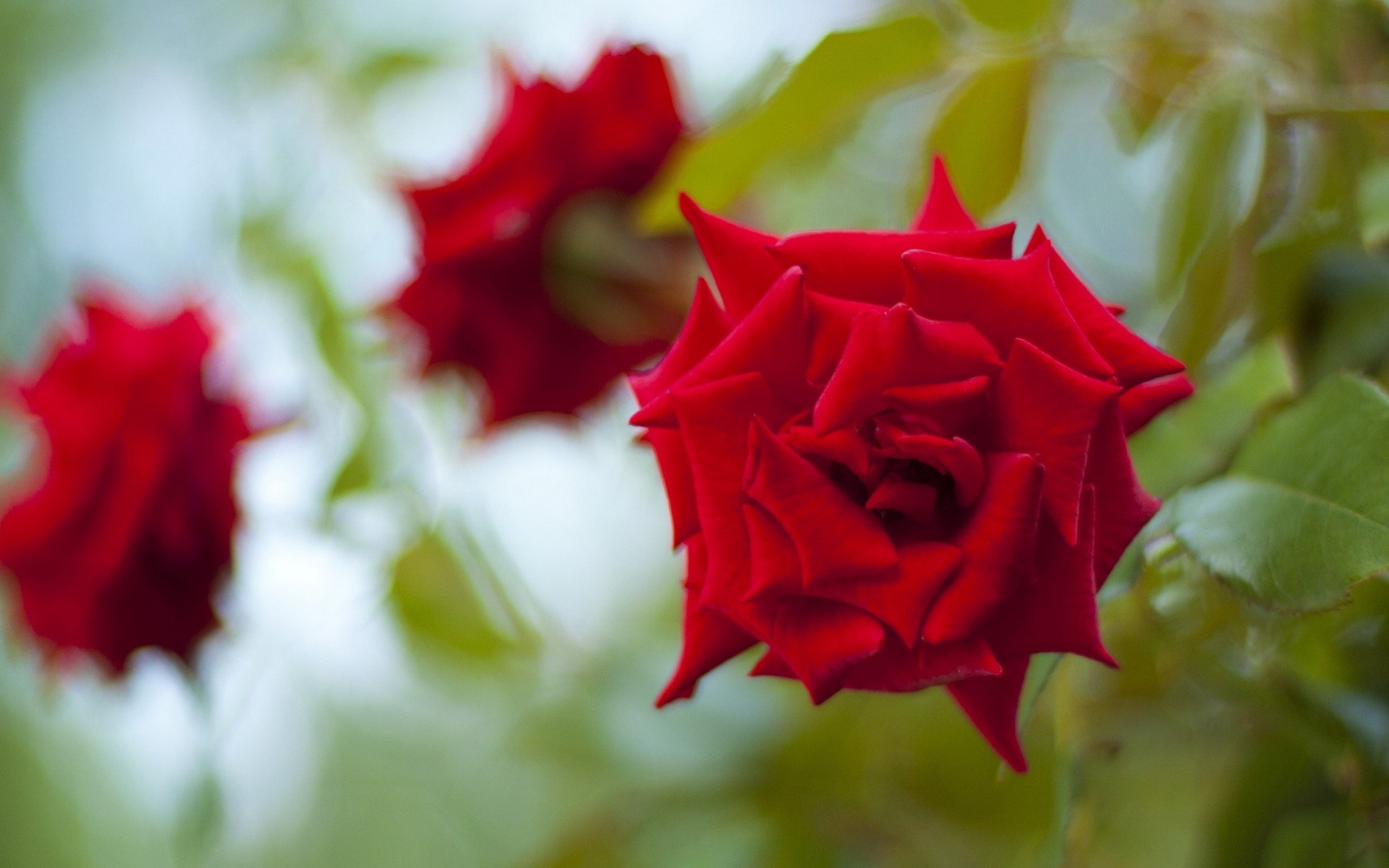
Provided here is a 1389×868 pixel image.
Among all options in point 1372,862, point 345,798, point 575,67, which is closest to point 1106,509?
point 1372,862

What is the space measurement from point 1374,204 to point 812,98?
0.48 ft

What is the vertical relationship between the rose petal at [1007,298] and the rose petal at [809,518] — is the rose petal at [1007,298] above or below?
above

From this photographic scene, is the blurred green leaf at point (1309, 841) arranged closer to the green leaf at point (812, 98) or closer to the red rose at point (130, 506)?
the green leaf at point (812, 98)

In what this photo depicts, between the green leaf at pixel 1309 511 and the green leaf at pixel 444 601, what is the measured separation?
298 mm

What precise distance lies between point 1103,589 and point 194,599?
0.34 m

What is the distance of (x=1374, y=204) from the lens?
11.3 inches

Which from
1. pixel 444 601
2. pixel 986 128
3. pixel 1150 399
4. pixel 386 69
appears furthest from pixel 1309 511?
pixel 386 69

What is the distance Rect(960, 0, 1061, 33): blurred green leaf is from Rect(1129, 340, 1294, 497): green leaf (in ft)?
0.37

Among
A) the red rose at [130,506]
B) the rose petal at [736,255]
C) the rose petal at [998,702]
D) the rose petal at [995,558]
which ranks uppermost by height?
the rose petal at [736,255]

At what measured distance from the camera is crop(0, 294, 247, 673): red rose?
42cm

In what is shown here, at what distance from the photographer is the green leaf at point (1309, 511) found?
208 mm

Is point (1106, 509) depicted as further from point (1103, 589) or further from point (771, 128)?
point (771, 128)

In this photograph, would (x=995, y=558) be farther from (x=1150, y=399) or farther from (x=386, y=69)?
(x=386, y=69)

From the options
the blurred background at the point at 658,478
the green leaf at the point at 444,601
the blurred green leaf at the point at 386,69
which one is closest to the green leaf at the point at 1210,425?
the blurred background at the point at 658,478
